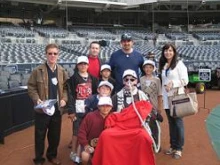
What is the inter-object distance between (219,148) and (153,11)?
34.6 meters

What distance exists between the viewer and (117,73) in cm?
499

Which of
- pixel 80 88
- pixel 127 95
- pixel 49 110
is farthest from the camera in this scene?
pixel 80 88

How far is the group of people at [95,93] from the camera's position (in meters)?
4.05

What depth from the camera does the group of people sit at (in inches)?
A: 159

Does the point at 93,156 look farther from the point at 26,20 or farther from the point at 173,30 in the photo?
the point at 173,30

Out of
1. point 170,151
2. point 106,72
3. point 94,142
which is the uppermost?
point 106,72

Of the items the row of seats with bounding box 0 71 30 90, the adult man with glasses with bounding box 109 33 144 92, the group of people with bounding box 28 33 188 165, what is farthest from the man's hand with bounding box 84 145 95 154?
the row of seats with bounding box 0 71 30 90

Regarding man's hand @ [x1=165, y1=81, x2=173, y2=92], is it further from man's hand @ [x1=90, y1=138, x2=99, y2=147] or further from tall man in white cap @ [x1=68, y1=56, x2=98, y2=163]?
man's hand @ [x1=90, y1=138, x2=99, y2=147]

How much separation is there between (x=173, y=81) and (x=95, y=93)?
3.72 feet

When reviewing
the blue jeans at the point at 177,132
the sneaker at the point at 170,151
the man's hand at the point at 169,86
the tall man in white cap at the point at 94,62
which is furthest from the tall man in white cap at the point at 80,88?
the sneaker at the point at 170,151

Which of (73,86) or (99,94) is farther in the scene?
(73,86)

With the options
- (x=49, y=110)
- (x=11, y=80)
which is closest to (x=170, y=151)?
(x=49, y=110)

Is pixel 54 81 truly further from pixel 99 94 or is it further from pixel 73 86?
pixel 99 94

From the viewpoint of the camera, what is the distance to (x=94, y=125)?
4039mm
